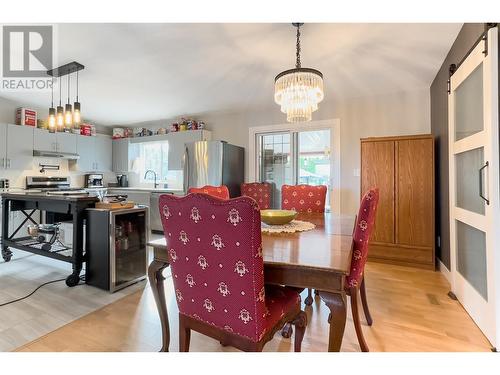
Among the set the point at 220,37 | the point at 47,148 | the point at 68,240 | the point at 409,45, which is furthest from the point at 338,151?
the point at 47,148

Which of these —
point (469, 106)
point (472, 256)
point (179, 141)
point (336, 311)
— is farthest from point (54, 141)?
point (472, 256)

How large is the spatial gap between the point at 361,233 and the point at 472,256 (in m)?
1.17

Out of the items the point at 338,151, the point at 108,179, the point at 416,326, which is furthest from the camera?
the point at 108,179

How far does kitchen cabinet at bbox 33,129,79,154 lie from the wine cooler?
285cm

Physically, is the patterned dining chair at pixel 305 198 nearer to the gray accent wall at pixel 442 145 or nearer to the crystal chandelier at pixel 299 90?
the crystal chandelier at pixel 299 90

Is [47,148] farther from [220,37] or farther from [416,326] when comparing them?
[416,326]

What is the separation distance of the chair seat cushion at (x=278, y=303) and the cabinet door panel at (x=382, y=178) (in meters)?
2.26

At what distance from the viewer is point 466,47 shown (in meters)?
2.03

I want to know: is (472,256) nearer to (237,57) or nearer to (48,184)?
(237,57)

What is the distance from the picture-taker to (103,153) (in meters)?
5.34

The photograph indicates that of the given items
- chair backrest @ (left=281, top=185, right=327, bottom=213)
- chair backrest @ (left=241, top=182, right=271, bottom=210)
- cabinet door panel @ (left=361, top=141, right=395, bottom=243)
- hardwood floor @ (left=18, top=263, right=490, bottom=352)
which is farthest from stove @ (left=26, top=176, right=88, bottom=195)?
cabinet door panel @ (left=361, top=141, right=395, bottom=243)

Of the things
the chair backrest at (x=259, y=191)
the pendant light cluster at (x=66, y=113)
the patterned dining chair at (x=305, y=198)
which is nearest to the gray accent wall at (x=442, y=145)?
the patterned dining chair at (x=305, y=198)
